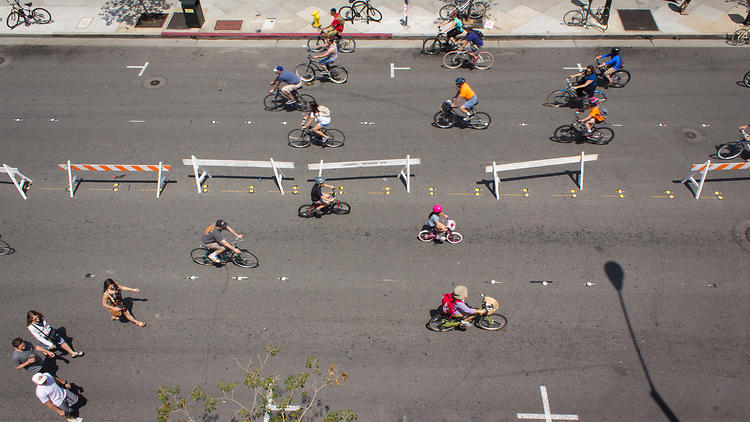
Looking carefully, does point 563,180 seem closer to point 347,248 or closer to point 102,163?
point 347,248

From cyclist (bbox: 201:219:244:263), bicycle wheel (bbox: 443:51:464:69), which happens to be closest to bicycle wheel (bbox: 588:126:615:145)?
bicycle wheel (bbox: 443:51:464:69)

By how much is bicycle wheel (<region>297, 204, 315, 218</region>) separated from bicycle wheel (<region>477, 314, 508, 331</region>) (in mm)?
5575

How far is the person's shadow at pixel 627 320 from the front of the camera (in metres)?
9.61

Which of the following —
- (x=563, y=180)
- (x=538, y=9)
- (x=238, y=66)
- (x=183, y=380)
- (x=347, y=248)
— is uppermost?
(x=538, y=9)

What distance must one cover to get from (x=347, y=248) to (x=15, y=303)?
8.65 m

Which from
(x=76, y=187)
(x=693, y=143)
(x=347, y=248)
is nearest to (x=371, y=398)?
(x=347, y=248)

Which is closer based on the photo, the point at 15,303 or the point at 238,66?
the point at 15,303

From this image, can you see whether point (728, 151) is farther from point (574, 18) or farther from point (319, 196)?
point (319, 196)

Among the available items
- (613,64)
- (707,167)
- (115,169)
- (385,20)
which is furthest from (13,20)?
(707,167)

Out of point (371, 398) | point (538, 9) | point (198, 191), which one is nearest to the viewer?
point (371, 398)

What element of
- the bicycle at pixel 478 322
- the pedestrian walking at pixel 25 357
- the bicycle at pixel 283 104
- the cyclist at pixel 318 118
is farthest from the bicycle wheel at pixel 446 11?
the pedestrian walking at pixel 25 357

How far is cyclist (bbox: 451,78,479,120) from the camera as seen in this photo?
48.2 feet

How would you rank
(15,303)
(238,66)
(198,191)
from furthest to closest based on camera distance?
(238,66)
(198,191)
(15,303)

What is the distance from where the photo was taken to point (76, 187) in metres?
14.1
